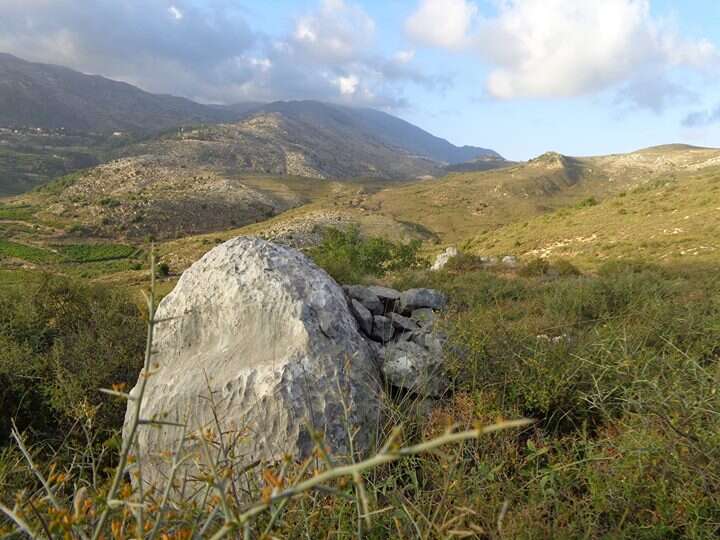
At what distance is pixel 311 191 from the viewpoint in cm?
12394

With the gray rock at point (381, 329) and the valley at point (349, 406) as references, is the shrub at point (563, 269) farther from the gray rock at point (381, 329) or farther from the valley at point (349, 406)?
the gray rock at point (381, 329)

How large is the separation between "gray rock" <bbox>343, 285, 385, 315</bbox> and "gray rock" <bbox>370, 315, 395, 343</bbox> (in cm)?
87

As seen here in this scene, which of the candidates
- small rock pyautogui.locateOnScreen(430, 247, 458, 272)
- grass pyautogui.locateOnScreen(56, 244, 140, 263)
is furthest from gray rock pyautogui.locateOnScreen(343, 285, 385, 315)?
grass pyautogui.locateOnScreen(56, 244, 140, 263)

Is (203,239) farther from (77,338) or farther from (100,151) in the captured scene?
(100,151)

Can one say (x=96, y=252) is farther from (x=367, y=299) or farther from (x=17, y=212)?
(x=367, y=299)

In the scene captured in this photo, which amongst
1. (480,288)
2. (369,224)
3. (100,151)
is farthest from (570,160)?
(100,151)

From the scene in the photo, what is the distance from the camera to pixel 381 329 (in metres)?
7.25

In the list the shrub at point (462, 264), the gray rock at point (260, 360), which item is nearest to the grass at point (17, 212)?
the shrub at point (462, 264)

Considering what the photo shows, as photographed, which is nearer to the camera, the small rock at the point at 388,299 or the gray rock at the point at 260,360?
the gray rock at the point at 260,360

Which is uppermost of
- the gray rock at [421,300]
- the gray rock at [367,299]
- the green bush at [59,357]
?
the gray rock at [367,299]

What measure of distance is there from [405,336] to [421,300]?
9.18 ft

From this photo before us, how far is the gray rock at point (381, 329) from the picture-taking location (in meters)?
7.06

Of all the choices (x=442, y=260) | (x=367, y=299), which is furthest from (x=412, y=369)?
(x=442, y=260)

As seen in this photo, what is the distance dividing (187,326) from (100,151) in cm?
23103
